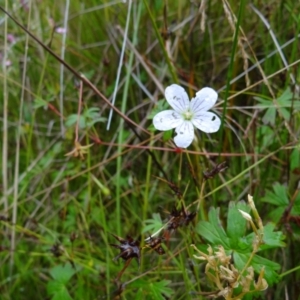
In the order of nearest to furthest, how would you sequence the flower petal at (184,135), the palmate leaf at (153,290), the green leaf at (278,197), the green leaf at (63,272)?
1. the flower petal at (184,135)
2. the palmate leaf at (153,290)
3. the green leaf at (278,197)
4. the green leaf at (63,272)

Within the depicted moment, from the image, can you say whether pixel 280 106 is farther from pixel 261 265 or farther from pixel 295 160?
pixel 261 265

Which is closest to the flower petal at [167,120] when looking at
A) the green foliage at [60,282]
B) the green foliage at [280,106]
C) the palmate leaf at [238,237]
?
the palmate leaf at [238,237]

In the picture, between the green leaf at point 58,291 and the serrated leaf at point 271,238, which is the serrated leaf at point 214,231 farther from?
the green leaf at point 58,291

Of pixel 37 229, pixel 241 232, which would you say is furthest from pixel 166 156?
pixel 241 232

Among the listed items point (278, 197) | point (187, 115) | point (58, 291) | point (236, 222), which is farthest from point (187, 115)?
point (58, 291)

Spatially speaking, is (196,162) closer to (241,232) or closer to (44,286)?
(241,232)

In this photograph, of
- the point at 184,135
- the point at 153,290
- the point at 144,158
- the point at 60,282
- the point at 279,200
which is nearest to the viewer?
the point at 184,135
